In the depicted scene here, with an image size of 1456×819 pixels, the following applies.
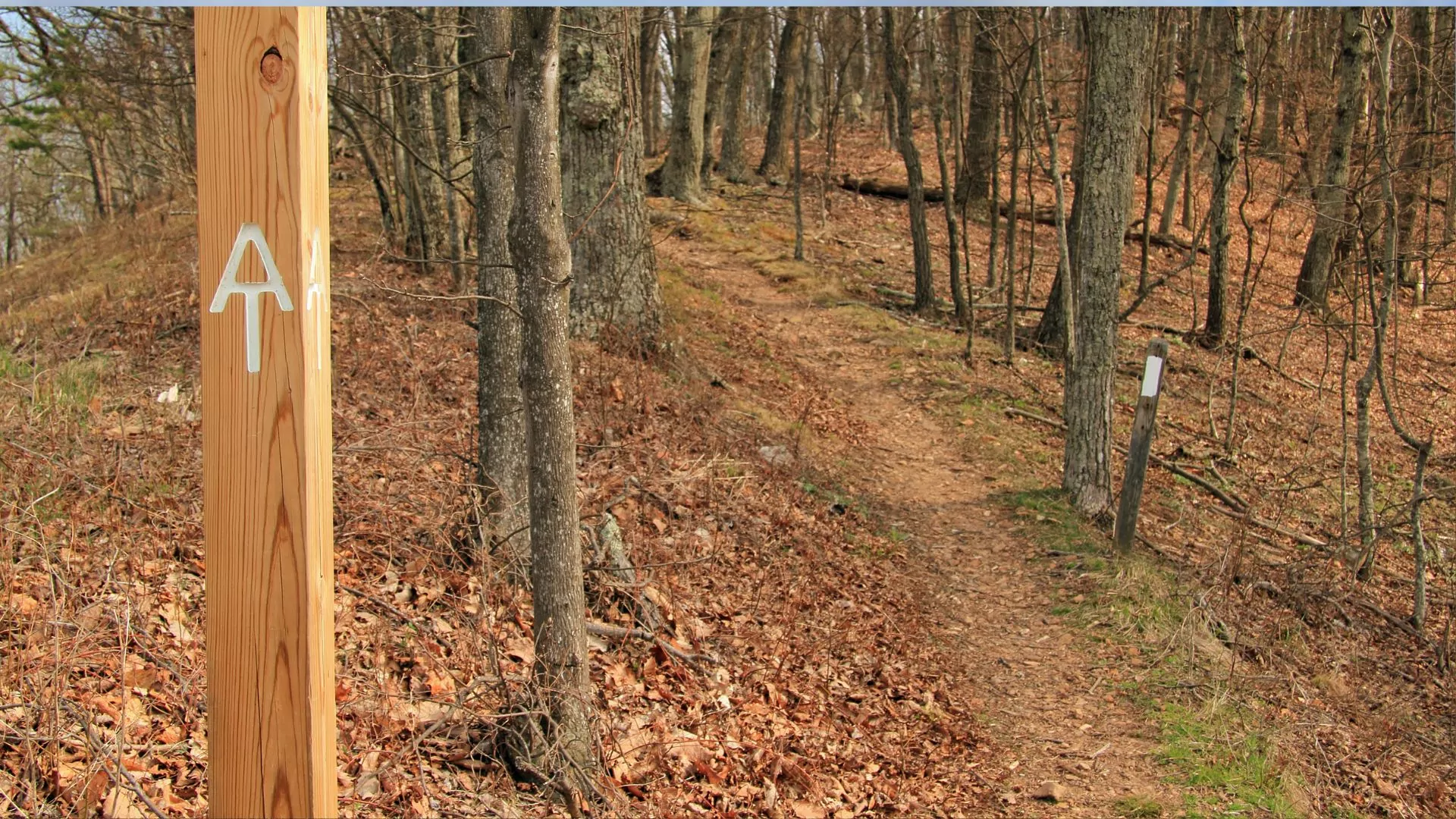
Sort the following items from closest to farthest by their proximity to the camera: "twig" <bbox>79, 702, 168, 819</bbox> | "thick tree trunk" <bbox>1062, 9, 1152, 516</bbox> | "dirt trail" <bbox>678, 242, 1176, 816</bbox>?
"twig" <bbox>79, 702, 168, 819</bbox> → "dirt trail" <bbox>678, 242, 1176, 816</bbox> → "thick tree trunk" <bbox>1062, 9, 1152, 516</bbox>

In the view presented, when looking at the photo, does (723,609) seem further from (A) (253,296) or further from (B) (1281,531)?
(B) (1281,531)

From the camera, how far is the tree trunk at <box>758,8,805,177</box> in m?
20.1

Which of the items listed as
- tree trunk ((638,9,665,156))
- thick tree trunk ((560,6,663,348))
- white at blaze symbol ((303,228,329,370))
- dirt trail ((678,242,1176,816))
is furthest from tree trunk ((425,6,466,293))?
tree trunk ((638,9,665,156))

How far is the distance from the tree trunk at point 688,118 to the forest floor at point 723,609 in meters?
7.84

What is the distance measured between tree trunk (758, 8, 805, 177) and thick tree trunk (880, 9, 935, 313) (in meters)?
3.92

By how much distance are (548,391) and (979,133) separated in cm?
1635

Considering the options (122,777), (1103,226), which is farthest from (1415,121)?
(122,777)

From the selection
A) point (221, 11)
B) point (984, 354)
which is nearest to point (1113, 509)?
point (984, 354)

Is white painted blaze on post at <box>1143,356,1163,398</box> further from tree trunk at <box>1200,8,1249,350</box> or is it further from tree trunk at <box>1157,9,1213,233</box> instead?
tree trunk at <box>1157,9,1213,233</box>

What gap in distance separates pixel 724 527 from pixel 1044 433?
5.81 m

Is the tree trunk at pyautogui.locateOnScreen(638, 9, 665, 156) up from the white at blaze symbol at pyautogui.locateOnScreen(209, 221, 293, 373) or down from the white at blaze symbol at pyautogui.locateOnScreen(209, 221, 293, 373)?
up

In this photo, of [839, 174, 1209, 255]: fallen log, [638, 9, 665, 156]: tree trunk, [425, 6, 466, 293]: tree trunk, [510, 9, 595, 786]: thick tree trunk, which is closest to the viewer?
[510, 9, 595, 786]: thick tree trunk

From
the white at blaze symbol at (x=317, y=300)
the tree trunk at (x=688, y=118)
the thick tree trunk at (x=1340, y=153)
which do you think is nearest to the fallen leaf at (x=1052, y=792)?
the white at blaze symbol at (x=317, y=300)

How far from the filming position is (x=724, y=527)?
732cm
